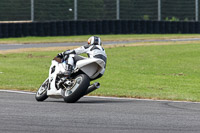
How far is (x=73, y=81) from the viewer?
10.1 m

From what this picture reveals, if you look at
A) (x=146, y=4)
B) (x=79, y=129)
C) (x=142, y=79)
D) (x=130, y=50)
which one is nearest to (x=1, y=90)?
(x=142, y=79)

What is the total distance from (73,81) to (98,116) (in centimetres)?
180

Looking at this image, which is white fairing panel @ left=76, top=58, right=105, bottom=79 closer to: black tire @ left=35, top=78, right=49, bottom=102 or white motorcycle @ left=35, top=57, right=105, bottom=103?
white motorcycle @ left=35, top=57, right=105, bottom=103

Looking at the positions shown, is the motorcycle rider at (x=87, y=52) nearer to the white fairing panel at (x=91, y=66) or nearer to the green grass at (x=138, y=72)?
the white fairing panel at (x=91, y=66)

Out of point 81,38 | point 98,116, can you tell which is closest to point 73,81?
point 98,116

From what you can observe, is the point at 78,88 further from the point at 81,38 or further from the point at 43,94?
the point at 81,38

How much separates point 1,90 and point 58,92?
2.76m

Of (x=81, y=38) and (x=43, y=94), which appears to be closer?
(x=43, y=94)

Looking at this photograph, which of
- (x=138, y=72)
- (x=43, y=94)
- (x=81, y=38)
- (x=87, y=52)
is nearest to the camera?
(x=87, y=52)

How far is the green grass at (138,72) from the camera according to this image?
42.6ft

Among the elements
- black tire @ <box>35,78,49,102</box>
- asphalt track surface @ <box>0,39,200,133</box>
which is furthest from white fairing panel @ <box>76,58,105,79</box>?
black tire @ <box>35,78,49,102</box>

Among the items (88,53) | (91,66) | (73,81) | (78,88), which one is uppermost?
(88,53)

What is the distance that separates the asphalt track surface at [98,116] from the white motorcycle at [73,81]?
232 millimetres

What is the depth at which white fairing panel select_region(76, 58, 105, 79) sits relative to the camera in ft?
33.0
